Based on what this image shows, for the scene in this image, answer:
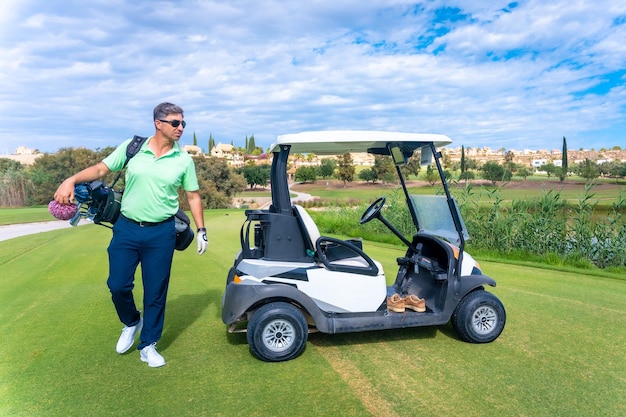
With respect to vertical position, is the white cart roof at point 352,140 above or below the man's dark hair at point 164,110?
below

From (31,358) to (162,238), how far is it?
4.52 ft

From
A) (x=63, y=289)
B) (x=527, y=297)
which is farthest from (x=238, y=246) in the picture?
(x=527, y=297)

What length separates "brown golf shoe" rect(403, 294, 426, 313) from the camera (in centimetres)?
372

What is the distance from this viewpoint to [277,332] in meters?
3.33

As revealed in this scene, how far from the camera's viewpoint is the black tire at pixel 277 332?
10.7 ft

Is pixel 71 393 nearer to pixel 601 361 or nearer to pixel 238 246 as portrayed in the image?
pixel 601 361

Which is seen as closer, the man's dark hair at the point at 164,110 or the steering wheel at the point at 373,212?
the man's dark hair at the point at 164,110

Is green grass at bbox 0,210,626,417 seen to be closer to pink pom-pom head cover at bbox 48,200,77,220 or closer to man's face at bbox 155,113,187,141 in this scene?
pink pom-pom head cover at bbox 48,200,77,220

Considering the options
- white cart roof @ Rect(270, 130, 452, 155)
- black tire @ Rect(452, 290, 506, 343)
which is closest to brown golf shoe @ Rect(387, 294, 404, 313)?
black tire @ Rect(452, 290, 506, 343)

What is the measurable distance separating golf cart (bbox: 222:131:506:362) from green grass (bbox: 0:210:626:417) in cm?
20

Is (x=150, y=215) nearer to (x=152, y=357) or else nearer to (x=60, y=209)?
(x=60, y=209)

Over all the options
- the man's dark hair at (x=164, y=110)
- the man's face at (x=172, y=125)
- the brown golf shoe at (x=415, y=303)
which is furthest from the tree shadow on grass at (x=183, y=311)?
the brown golf shoe at (x=415, y=303)

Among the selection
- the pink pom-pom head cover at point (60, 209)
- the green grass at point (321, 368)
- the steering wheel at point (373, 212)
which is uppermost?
the pink pom-pom head cover at point (60, 209)

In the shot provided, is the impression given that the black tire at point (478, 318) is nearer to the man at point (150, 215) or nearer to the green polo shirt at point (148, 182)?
the man at point (150, 215)
